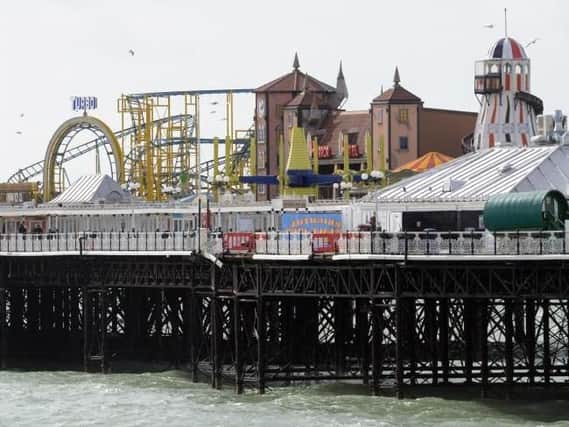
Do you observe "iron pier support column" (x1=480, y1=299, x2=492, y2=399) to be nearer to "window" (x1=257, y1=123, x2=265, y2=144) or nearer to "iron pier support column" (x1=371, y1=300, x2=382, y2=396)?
"iron pier support column" (x1=371, y1=300, x2=382, y2=396)

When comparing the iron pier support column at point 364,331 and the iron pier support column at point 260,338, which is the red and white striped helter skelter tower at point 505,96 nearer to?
the iron pier support column at point 364,331

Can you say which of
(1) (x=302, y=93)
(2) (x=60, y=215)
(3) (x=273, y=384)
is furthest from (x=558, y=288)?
(1) (x=302, y=93)

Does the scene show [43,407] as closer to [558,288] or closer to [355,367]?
[355,367]

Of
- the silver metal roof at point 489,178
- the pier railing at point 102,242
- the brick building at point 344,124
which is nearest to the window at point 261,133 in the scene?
the brick building at point 344,124

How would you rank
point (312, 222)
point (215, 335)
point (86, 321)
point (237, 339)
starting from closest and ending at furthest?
point (237, 339) < point (215, 335) < point (312, 222) < point (86, 321)

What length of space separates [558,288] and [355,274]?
929 centimetres

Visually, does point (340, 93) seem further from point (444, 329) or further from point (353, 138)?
point (444, 329)

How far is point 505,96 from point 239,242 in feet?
180

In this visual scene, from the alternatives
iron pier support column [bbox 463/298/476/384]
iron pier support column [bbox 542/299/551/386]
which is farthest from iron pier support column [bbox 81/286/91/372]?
iron pier support column [bbox 542/299/551/386]

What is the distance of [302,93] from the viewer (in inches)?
6722

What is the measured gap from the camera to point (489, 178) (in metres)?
93.4

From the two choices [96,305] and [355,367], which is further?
[96,305]

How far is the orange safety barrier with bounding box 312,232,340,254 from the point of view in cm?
8256

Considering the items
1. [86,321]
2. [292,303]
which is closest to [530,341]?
[292,303]
